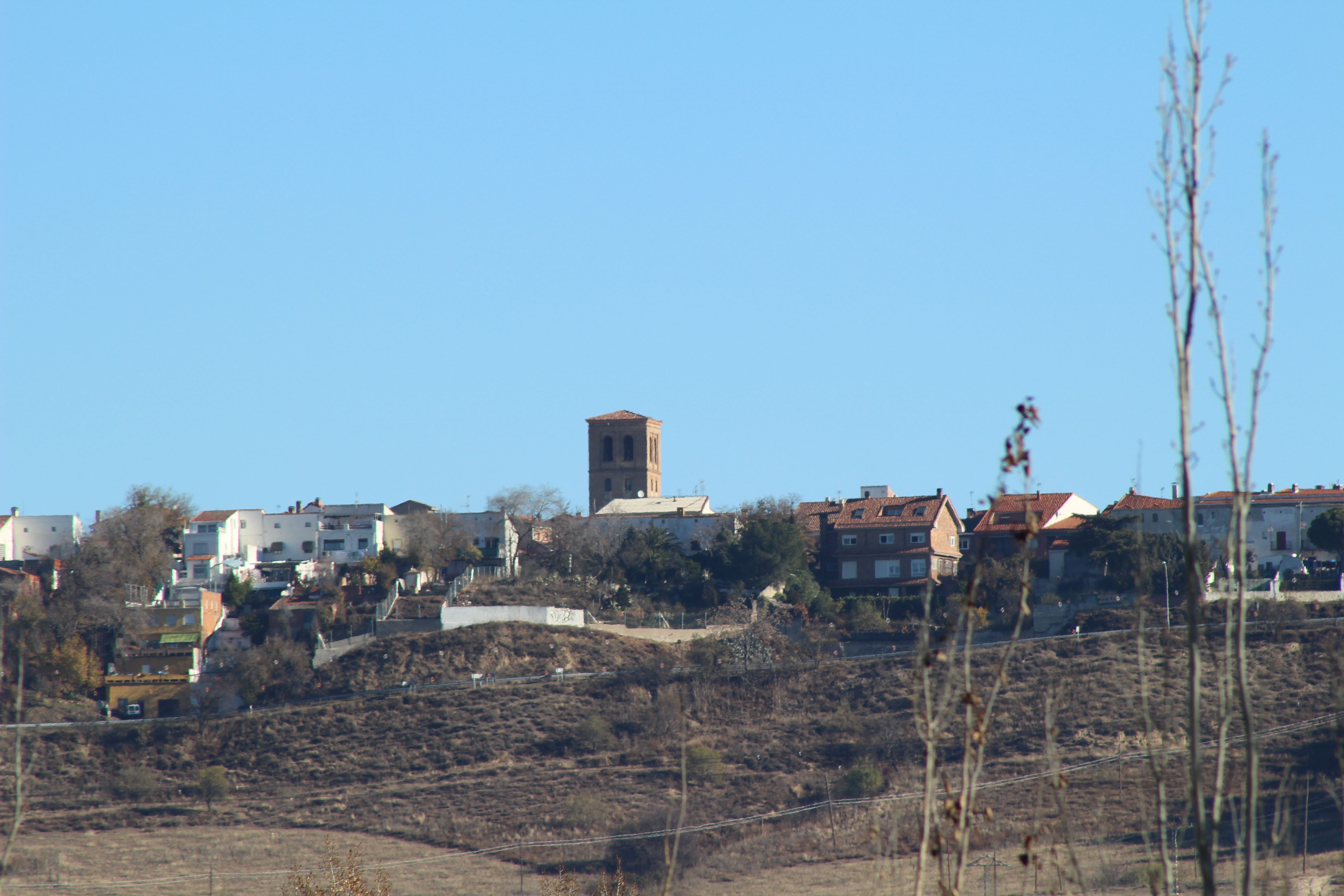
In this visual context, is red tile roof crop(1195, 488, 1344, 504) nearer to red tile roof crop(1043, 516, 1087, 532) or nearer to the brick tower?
red tile roof crop(1043, 516, 1087, 532)

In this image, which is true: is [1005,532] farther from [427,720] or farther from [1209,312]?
[1209,312]

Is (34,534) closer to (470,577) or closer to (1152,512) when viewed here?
(470,577)

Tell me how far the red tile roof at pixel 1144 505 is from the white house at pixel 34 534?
51230 mm

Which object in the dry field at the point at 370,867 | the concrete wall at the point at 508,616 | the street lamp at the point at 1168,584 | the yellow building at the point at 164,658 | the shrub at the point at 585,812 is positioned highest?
the street lamp at the point at 1168,584

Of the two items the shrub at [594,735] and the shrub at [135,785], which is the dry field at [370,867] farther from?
the shrub at [594,735]

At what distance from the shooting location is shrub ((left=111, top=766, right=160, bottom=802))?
56500 mm

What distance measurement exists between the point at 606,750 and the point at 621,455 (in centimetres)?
5735

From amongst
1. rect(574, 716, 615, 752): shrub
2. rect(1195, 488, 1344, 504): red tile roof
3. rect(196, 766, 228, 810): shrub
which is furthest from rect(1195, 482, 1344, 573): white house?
rect(196, 766, 228, 810): shrub

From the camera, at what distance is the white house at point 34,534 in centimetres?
8300

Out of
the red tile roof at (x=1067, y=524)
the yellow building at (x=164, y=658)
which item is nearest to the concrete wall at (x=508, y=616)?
the yellow building at (x=164, y=658)

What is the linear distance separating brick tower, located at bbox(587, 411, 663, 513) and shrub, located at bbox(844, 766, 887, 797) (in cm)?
6187

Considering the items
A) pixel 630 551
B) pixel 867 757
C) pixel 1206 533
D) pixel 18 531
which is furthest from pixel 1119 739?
pixel 18 531

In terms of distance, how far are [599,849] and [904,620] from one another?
25299 millimetres

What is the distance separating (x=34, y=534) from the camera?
8375 centimetres
